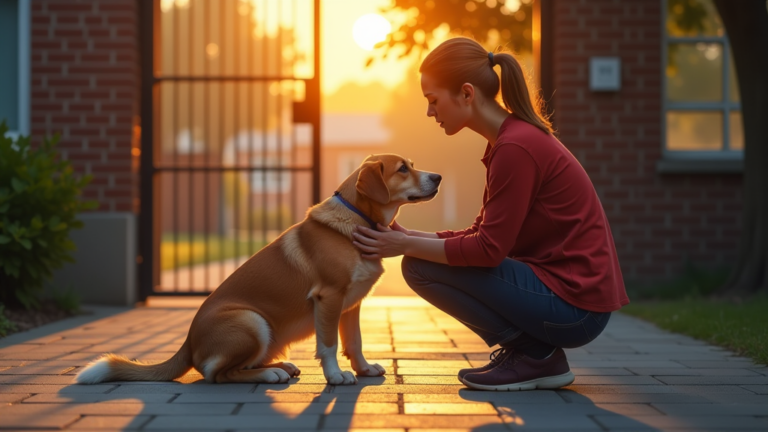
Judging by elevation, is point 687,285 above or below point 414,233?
below

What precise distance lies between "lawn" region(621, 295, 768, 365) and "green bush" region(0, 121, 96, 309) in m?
4.37

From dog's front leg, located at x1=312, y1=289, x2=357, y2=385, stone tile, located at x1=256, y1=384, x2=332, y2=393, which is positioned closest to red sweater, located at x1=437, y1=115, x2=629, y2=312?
dog's front leg, located at x1=312, y1=289, x2=357, y2=385

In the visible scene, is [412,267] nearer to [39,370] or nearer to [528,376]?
[528,376]

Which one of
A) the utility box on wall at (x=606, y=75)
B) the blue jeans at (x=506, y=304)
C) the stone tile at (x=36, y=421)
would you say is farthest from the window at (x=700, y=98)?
the stone tile at (x=36, y=421)

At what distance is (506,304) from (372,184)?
2.73 ft

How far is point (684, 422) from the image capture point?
298 centimetres

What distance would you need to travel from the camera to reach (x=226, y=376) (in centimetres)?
375

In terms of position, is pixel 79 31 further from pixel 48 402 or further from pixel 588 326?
pixel 588 326

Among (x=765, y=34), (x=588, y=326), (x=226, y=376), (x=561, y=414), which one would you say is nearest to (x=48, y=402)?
(x=226, y=376)

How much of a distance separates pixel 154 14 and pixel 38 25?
102 centimetres

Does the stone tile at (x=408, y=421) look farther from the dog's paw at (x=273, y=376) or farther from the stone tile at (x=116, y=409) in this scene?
the dog's paw at (x=273, y=376)

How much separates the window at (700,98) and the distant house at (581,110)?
4.7 inches

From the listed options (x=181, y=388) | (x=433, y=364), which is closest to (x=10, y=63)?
(x=181, y=388)

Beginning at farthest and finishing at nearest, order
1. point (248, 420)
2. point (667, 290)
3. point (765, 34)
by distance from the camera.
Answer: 1. point (667, 290)
2. point (765, 34)
3. point (248, 420)
